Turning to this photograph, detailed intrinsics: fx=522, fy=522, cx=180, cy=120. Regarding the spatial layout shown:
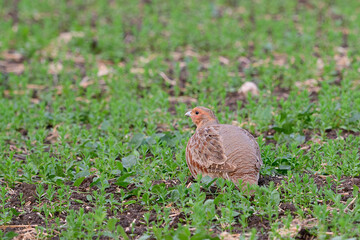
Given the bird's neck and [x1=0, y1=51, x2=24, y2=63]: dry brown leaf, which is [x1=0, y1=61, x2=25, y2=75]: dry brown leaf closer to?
[x1=0, y1=51, x2=24, y2=63]: dry brown leaf

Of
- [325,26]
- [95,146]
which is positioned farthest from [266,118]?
[325,26]

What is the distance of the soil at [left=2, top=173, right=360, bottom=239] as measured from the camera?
4.53 metres

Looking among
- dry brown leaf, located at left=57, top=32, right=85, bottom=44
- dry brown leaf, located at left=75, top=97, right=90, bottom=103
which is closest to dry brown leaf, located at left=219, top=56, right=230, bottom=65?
dry brown leaf, located at left=75, top=97, right=90, bottom=103

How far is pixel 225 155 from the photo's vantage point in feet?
16.7

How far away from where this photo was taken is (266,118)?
683 centimetres

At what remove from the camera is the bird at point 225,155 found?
4977 mm

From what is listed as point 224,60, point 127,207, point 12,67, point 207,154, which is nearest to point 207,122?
point 207,154

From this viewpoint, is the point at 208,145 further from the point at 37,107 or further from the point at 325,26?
the point at 325,26

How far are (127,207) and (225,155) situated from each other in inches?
42.0

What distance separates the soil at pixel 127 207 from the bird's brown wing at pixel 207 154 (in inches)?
8.9

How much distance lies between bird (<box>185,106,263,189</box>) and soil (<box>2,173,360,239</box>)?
0.76ft

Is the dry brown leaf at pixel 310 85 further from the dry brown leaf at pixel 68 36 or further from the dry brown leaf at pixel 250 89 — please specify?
the dry brown leaf at pixel 68 36

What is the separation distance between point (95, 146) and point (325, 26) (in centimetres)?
637

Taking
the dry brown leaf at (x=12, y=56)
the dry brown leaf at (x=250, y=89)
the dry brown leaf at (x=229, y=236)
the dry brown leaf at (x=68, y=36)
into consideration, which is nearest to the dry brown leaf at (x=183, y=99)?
the dry brown leaf at (x=250, y=89)
